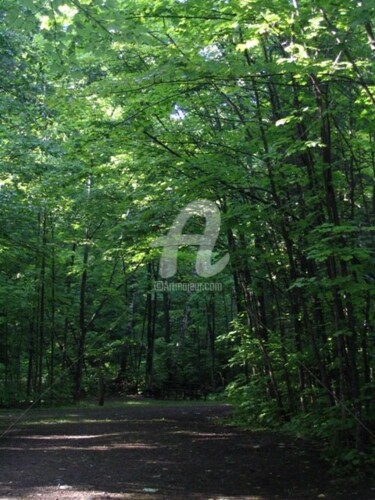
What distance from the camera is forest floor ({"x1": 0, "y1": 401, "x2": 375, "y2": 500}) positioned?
5613 mm

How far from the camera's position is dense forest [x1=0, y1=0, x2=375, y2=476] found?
5.64m

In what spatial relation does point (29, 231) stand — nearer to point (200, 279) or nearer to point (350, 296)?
point (200, 279)

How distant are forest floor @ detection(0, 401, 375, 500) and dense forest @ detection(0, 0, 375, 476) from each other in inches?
24.2

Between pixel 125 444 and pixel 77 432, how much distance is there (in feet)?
7.54

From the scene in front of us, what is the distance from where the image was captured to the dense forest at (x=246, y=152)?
564 cm

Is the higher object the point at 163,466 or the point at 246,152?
the point at 246,152

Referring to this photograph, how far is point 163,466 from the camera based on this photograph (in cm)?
700

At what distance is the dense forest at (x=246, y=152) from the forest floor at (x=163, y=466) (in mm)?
615

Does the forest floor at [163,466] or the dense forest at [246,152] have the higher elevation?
the dense forest at [246,152]

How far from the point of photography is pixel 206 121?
10047 millimetres

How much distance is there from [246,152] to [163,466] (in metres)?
4.40

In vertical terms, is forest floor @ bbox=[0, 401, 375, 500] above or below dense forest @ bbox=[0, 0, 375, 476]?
below

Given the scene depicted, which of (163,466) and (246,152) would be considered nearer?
(163,466)

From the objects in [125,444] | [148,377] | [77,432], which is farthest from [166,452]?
[148,377]
